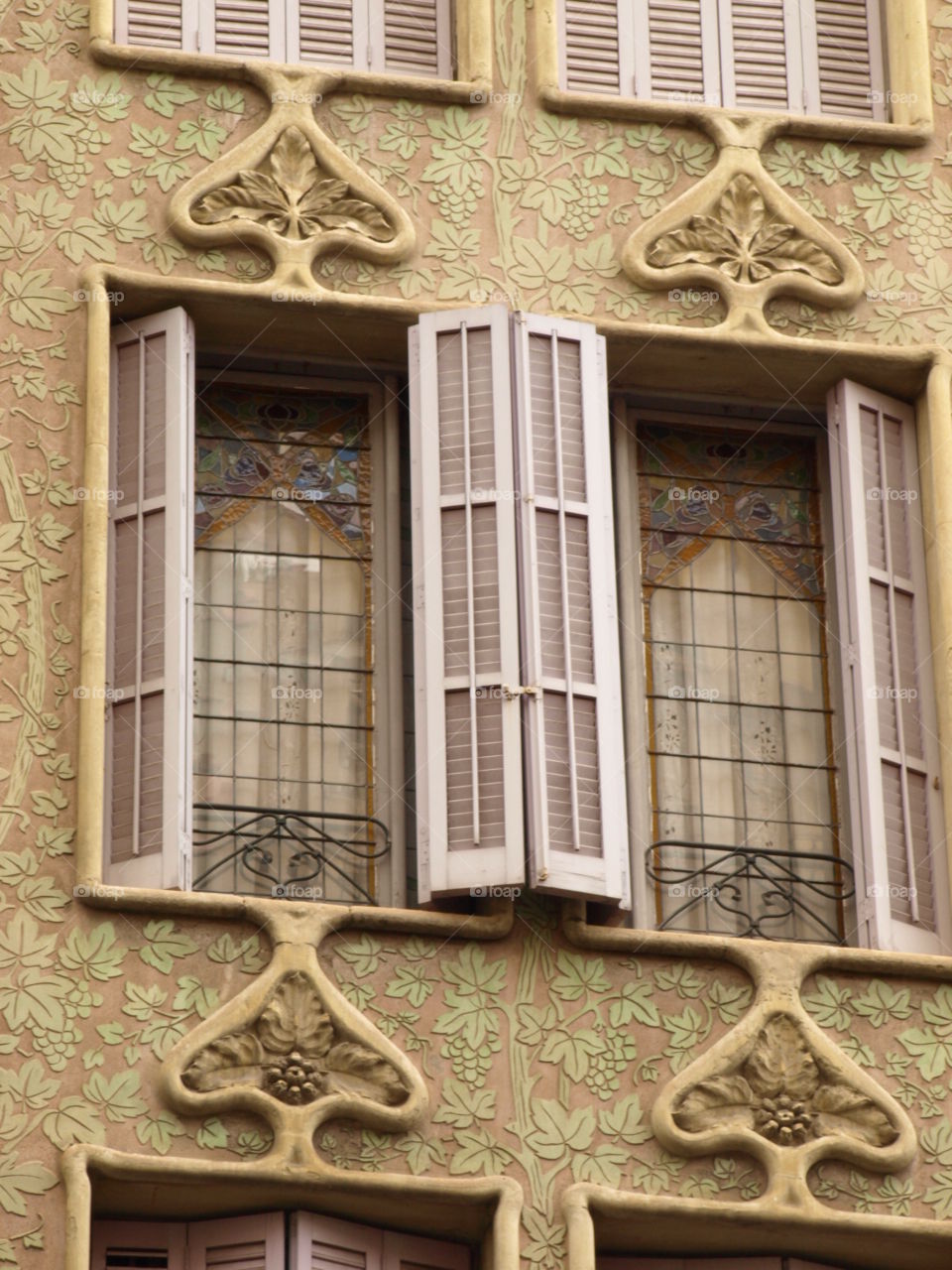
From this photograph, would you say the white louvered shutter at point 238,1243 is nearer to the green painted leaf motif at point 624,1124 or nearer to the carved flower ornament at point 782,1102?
the green painted leaf motif at point 624,1124

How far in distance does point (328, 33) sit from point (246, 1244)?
19.0ft

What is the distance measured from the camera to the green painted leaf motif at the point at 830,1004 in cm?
1766

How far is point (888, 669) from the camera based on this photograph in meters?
18.6

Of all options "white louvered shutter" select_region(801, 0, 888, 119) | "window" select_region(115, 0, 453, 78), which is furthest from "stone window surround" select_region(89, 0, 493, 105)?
"white louvered shutter" select_region(801, 0, 888, 119)

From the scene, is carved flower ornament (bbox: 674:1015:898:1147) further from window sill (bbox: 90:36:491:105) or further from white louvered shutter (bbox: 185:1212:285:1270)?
window sill (bbox: 90:36:491:105)

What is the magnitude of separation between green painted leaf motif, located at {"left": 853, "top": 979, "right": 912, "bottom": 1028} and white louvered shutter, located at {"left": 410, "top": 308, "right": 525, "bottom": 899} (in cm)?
150

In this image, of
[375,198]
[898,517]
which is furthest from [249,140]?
[898,517]

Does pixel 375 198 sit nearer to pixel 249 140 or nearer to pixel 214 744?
pixel 249 140

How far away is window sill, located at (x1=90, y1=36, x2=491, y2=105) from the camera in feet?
62.8

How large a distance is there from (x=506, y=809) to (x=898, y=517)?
8.18 feet

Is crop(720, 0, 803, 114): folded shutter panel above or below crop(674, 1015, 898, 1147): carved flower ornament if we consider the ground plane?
above

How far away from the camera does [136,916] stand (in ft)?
56.7

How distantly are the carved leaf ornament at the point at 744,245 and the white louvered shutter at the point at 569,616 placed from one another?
0.65 metres

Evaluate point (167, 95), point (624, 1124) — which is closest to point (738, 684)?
point (624, 1124)
